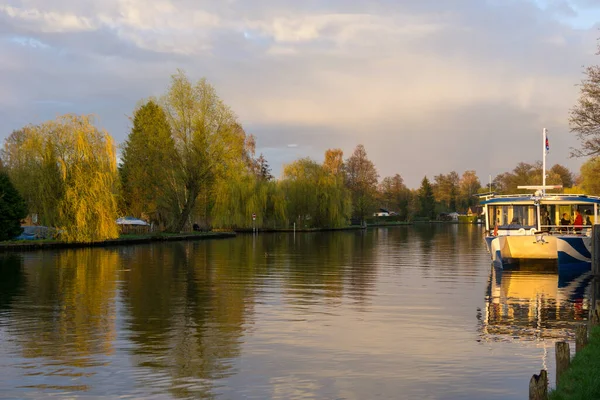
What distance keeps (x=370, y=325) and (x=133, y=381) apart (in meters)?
6.94

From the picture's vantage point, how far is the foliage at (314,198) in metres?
94.2

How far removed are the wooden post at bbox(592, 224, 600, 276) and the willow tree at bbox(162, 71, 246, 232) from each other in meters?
44.8

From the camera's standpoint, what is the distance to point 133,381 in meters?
10.7

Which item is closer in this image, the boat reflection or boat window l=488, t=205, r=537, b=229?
the boat reflection

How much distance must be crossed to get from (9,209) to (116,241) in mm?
10546

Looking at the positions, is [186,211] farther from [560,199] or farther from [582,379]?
[582,379]

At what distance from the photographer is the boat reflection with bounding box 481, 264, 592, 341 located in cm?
1528

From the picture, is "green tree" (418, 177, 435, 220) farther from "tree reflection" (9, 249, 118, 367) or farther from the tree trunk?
"tree reflection" (9, 249, 118, 367)

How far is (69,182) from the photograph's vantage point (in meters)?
47.2

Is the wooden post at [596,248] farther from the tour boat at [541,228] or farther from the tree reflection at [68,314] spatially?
the tree reflection at [68,314]

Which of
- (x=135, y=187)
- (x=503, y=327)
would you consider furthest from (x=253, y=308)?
(x=135, y=187)

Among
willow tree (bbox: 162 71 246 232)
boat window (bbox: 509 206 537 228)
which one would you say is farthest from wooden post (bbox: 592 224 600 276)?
willow tree (bbox: 162 71 246 232)

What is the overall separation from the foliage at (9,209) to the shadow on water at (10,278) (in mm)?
6232

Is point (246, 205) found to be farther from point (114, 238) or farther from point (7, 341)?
point (7, 341)
